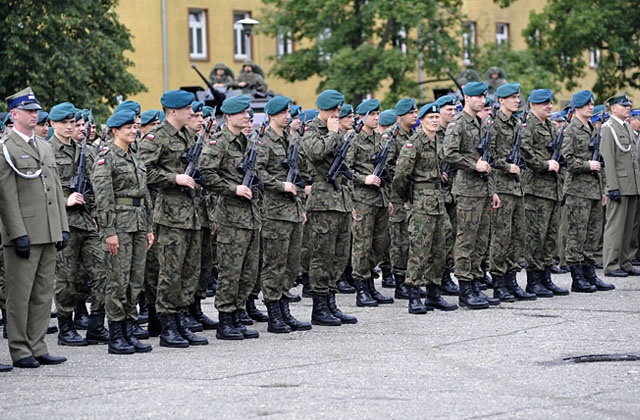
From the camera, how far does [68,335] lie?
11820 mm

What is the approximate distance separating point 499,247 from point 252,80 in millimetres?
12095

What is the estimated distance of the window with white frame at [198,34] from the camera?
38.6 metres

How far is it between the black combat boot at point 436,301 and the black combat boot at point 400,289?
1.17 metres

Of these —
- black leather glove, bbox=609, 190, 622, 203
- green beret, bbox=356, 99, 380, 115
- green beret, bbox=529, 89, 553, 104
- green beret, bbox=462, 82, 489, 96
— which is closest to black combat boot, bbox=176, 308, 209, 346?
green beret, bbox=462, 82, 489, 96

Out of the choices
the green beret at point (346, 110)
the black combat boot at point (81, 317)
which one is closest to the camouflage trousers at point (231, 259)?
the black combat boot at point (81, 317)

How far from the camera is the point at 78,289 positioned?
12125 mm

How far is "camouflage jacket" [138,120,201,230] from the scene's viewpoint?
11508 mm

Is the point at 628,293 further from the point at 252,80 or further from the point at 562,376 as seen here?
the point at 252,80

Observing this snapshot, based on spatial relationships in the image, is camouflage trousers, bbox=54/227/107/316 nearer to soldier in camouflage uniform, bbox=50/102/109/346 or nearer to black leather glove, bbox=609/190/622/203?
soldier in camouflage uniform, bbox=50/102/109/346

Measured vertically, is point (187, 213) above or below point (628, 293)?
above

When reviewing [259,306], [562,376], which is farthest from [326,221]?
[562,376]

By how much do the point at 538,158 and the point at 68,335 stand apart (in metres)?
5.35

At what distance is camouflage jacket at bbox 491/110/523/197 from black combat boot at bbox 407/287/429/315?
149 centimetres

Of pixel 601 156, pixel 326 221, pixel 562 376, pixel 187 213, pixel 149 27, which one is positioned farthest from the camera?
pixel 149 27
